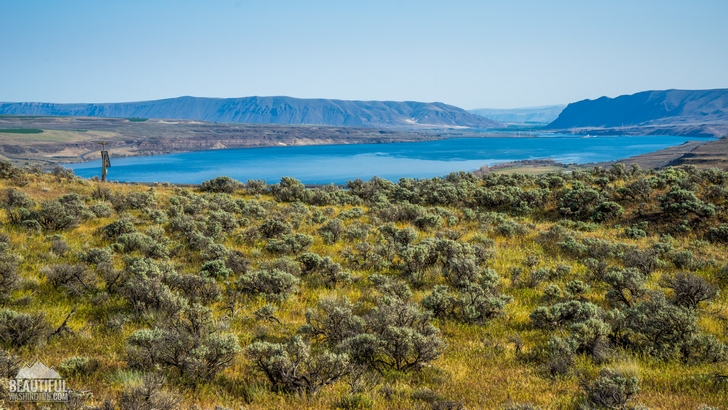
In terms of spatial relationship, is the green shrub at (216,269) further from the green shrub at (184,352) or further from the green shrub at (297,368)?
the green shrub at (297,368)

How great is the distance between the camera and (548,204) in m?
20.3

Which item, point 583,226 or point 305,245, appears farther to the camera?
point 583,226

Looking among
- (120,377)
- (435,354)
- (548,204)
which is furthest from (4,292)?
(548,204)

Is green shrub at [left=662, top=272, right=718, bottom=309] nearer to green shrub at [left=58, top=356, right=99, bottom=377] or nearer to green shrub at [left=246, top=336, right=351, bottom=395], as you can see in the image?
green shrub at [left=246, top=336, right=351, bottom=395]

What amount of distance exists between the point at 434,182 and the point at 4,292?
21.2 m

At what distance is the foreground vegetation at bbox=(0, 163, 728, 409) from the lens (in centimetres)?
586

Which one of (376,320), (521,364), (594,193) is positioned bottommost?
(521,364)

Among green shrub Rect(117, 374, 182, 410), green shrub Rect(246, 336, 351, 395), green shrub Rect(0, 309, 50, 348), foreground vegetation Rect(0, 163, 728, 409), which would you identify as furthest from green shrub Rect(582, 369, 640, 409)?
green shrub Rect(0, 309, 50, 348)

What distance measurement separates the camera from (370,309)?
8914 mm

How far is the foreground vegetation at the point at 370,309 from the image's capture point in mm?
5855

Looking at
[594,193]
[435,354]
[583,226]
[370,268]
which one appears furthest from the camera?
[594,193]

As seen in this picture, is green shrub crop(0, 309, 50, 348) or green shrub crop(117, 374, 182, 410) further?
green shrub crop(0, 309, 50, 348)

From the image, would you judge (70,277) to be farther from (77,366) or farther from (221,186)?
(221,186)

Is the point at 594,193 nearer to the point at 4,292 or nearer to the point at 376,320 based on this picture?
the point at 376,320
